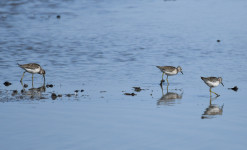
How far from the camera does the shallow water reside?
1461cm

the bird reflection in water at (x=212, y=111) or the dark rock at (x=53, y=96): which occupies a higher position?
the dark rock at (x=53, y=96)

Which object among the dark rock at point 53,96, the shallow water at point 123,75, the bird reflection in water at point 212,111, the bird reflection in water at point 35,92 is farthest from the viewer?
the bird reflection in water at point 35,92

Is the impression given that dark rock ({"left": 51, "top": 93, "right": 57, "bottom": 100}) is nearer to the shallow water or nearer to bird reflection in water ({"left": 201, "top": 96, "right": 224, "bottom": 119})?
the shallow water

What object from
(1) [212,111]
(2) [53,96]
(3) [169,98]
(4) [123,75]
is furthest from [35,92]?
(1) [212,111]

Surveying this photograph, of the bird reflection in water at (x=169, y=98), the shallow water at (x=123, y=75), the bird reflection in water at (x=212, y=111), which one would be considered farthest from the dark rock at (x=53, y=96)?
the bird reflection in water at (x=212, y=111)

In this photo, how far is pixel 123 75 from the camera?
24.2 m

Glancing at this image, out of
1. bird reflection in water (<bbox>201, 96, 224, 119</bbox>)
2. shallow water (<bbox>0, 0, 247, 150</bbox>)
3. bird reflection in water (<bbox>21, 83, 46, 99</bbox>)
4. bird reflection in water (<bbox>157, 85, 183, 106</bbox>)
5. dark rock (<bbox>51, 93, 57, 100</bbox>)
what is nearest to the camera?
shallow water (<bbox>0, 0, 247, 150</bbox>)

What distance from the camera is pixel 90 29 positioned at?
3859 centimetres

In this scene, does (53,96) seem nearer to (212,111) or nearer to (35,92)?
(35,92)

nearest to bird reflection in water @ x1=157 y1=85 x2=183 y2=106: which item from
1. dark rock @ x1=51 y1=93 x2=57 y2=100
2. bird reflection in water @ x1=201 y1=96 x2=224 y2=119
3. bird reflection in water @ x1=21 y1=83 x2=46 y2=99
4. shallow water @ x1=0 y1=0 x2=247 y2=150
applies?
shallow water @ x1=0 y1=0 x2=247 y2=150

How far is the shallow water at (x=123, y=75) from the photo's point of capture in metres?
14.6

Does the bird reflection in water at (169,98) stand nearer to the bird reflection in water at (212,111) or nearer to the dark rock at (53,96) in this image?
the bird reflection in water at (212,111)

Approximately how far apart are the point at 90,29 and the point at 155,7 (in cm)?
1164

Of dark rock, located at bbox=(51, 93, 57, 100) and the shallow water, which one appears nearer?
the shallow water
